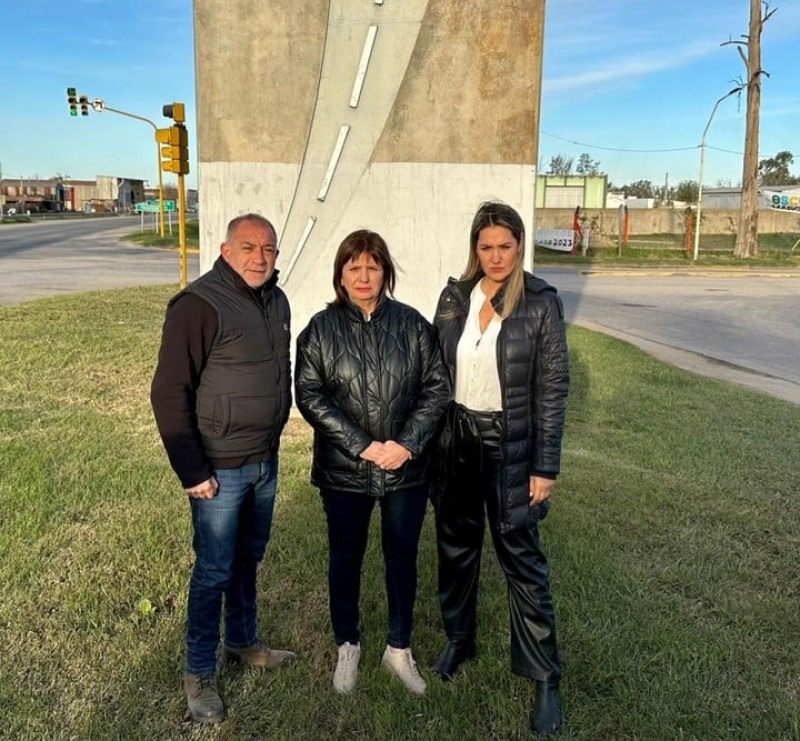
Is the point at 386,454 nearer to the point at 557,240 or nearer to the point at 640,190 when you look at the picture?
the point at 557,240

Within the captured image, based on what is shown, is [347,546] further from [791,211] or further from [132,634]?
[791,211]

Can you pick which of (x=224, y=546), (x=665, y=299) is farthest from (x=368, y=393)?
(x=665, y=299)

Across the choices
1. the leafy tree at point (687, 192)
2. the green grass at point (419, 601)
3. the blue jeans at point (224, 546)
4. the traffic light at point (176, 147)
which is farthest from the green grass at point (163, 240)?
the leafy tree at point (687, 192)

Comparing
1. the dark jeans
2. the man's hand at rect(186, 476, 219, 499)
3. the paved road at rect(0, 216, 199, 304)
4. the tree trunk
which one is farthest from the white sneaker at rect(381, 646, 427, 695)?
the tree trunk

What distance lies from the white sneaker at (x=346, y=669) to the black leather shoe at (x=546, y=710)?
702 millimetres

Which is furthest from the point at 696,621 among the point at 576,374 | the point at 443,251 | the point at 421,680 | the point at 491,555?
the point at 576,374

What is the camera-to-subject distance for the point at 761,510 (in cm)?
487

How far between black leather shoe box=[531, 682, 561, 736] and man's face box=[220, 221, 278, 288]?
1.82m

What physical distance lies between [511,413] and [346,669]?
1.22 metres

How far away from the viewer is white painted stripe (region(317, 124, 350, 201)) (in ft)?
20.8

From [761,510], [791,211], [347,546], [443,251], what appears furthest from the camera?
[791,211]

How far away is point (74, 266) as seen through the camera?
71.3ft

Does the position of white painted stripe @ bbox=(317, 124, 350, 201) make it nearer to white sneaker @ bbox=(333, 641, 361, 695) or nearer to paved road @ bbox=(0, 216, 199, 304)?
white sneaker @ bbox=(333, 641, 361, 695)

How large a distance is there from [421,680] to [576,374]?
6.31 metres
